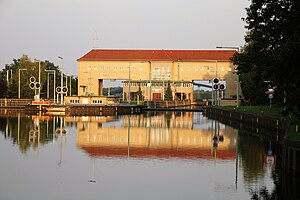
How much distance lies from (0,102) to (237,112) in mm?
50466

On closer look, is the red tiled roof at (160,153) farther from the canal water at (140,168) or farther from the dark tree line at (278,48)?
the dark tree line at (278,48)

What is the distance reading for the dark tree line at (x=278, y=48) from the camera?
A: 21.7 meters

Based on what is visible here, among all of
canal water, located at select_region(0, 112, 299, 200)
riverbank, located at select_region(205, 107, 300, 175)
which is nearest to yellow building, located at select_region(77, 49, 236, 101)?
riverbank, located at select_region(205, 107, 300, 175)

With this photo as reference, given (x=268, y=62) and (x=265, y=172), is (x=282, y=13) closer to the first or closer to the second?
(x=268, y=62)

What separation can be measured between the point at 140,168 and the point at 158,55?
113m

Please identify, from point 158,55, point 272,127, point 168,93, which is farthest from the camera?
point 158,55

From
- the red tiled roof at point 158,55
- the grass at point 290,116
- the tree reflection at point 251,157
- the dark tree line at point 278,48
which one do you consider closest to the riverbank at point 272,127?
the grass at point 290,116

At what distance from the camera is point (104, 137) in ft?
117

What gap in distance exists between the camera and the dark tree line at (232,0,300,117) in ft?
71.3

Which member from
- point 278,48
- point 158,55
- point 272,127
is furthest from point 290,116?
point 158,55

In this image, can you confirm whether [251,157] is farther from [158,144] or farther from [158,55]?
[158,55]

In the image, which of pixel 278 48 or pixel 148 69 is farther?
pixel 148 69

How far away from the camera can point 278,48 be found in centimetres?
2878

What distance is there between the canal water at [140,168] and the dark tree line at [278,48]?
319cm
